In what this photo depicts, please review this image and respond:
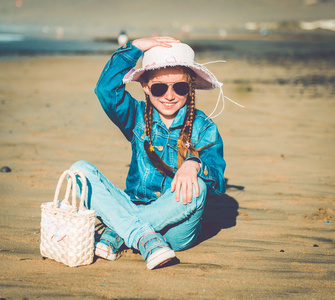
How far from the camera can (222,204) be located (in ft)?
16.0

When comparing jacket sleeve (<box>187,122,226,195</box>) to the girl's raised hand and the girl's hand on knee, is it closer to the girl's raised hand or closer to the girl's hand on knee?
the girl's hand on knee

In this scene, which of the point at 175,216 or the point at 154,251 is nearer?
the point at 154,251

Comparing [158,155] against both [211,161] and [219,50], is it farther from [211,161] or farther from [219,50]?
[219,50]

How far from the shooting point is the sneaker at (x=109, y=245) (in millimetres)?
3350

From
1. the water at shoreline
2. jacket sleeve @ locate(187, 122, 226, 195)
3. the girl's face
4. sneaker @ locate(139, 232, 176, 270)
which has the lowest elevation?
sneaker @ locate(139, 232, 176, 270)

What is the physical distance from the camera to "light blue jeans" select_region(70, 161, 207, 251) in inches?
129

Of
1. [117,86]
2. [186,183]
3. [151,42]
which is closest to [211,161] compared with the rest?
[186,183]

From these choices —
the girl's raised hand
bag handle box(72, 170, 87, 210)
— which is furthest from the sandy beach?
the girl's raised hand

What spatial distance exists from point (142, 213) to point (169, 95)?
2.95 ft

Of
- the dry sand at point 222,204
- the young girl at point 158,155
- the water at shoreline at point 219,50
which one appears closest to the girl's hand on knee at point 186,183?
the young girl at point 158,155

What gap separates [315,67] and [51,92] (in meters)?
12.6

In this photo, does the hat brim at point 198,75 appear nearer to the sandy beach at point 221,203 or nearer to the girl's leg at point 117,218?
the girl's leg at point 117,218

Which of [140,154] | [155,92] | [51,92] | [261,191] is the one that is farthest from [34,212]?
[51,92]

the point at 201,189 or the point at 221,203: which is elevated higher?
the point at 201,189
